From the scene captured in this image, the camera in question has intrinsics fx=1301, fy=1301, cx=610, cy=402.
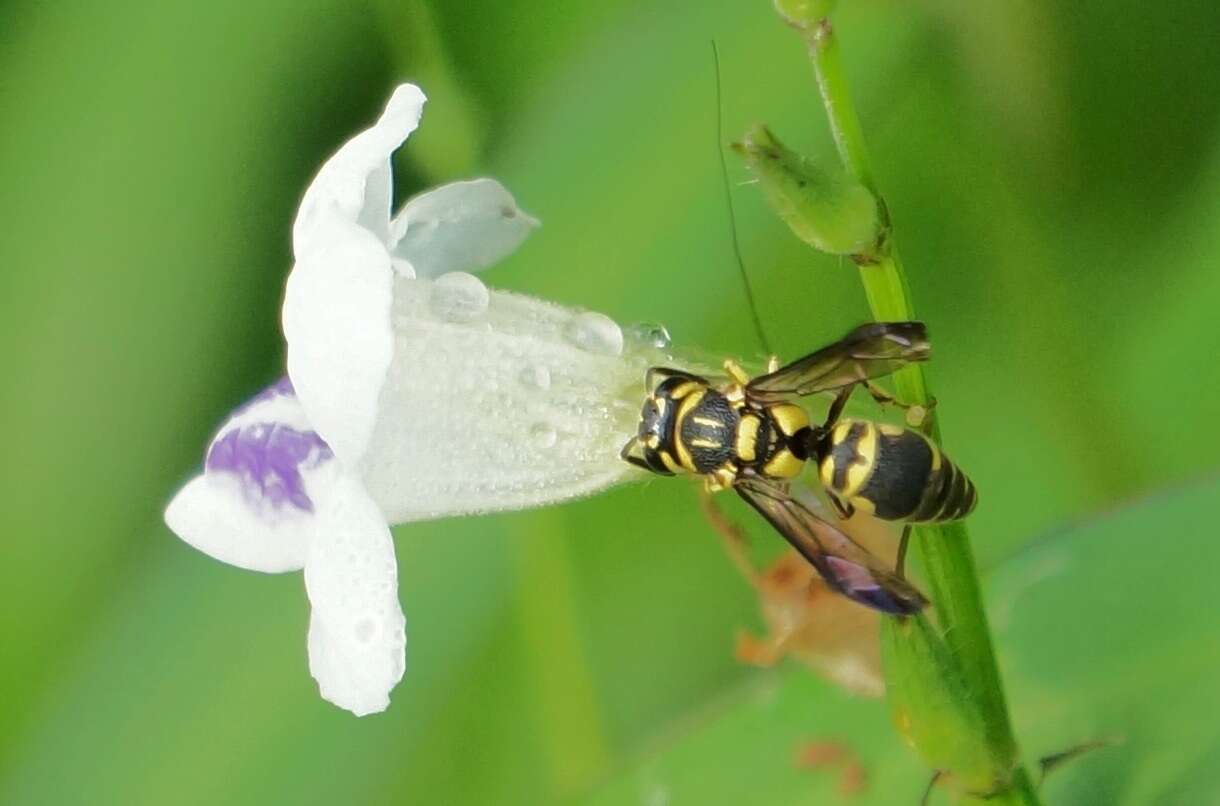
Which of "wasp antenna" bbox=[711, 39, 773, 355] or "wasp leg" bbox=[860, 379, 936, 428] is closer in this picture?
"wasp leg" bbox=[860, 379, 936, 428]

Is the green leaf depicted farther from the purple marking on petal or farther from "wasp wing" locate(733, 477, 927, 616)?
the purple marking on petal

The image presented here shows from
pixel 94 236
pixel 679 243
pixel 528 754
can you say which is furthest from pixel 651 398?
pixel 94 236

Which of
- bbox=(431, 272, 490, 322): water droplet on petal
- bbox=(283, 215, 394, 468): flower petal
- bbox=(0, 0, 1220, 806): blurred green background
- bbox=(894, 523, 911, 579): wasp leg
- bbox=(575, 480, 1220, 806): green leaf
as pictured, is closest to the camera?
bbox=(283, 215, 394, 468): flower petal

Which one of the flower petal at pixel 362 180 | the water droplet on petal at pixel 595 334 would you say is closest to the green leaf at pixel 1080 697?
the water droplet on petal at pixel 595 334

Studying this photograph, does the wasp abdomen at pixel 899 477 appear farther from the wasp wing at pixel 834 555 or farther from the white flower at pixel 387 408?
the white flower at pixel 387 408

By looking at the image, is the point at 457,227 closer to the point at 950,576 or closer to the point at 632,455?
the point at 632,455

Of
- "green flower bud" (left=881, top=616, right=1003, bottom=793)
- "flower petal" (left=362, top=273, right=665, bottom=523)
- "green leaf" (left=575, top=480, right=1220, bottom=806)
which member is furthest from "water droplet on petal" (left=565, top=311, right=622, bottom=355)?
"green leaf" (left=575, top=480, right=1220, bottom=806)
